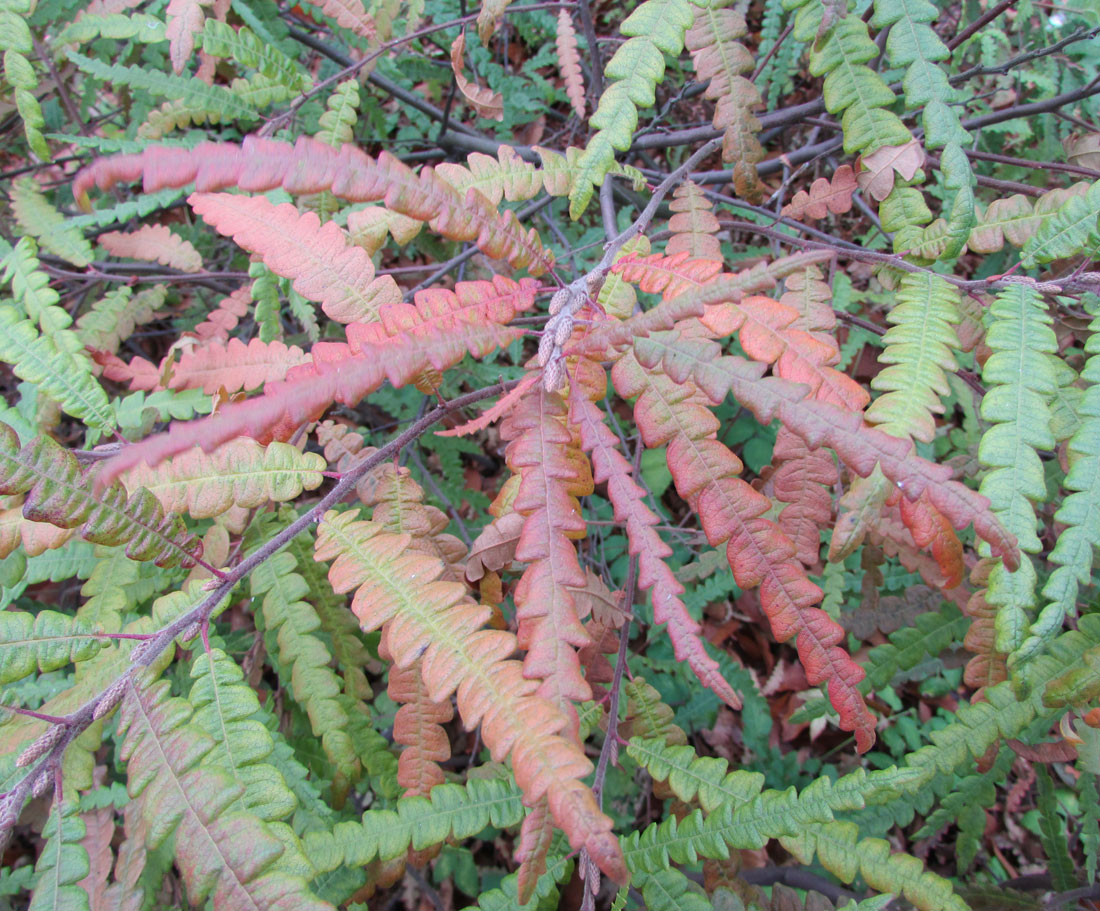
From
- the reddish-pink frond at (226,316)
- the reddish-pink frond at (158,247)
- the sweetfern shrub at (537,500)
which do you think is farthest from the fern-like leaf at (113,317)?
the reddish-pink frond at (226,316)

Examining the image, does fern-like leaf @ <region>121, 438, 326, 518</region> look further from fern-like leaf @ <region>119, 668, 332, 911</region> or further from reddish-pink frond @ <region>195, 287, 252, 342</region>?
reddish-pink frond @ <region>195, 287, 252, 342</region>

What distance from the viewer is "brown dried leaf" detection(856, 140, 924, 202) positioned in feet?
3.32

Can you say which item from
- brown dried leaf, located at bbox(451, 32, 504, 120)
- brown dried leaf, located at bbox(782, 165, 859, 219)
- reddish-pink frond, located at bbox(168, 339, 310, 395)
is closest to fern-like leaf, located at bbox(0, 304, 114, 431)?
reddish-pink frond, located at bbox(168, 339, 310, 395)

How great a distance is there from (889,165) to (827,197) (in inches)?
10.8

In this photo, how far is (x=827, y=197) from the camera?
1.29 meters

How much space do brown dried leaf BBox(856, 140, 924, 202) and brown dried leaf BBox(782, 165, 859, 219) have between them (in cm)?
24

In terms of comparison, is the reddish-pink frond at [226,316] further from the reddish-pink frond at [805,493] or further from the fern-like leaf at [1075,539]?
the fern-like leaf at [1075,539]

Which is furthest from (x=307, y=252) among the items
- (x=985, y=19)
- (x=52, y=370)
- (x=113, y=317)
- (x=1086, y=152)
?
(x=1086, y=152)

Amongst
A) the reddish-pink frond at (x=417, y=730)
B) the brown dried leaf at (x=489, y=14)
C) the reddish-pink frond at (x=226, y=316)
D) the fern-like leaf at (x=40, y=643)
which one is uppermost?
the brown dried leaf at (x=489, y=14)

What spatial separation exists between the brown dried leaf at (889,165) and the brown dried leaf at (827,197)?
0.24 metres

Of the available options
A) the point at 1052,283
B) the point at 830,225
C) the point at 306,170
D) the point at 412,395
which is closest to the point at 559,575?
the point at 306,170

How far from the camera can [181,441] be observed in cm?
48

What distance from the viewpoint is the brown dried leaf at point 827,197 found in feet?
4.16

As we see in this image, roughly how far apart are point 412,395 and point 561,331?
1.38 metres
